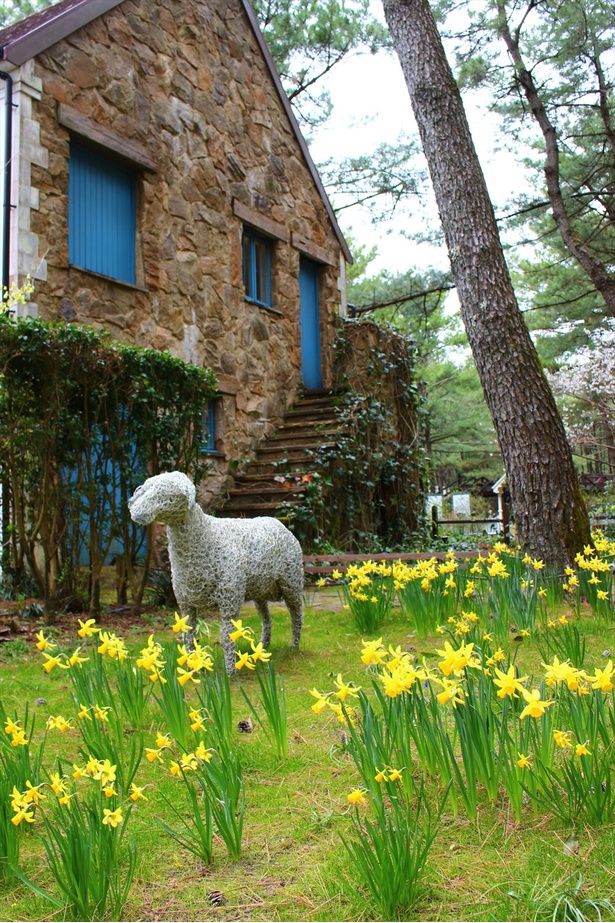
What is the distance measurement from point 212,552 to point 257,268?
7.99 m

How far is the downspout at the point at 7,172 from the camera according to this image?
698cm

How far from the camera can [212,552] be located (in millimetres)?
3854

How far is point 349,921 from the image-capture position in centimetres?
161

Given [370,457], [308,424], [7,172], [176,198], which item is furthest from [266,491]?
[7,172]

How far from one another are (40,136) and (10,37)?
135cm

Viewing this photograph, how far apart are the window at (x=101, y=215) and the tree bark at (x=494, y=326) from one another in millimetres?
3783

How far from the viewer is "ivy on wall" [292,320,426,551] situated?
938cm

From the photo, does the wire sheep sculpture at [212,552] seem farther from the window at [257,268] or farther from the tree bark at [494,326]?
the window at [257,268]

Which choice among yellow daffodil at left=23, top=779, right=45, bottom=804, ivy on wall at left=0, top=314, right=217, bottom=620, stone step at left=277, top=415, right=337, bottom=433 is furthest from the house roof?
yellow daffodil at left=23, top=779, right=45, bottom=804

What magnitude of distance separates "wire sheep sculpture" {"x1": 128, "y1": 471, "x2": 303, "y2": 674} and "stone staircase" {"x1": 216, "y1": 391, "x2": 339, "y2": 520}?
169 inches

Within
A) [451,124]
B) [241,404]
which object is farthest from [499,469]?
[451,124]

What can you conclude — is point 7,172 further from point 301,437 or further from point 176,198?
point 301,437

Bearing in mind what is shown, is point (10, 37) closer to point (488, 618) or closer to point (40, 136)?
point (40, 136)

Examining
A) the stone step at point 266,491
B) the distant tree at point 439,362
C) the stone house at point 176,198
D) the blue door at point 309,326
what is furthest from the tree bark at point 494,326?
the distant tree at point 439,362
